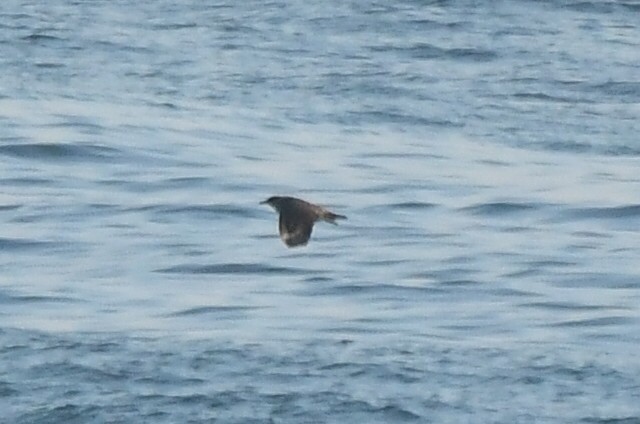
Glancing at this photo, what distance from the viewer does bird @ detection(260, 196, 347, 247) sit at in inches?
435

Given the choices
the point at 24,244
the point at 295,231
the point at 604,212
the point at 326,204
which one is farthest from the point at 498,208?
the point at 295,231

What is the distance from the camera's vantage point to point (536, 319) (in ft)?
47.5

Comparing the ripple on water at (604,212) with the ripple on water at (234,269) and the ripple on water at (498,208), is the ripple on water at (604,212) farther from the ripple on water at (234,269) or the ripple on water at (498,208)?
the ripple on water at (234,269)

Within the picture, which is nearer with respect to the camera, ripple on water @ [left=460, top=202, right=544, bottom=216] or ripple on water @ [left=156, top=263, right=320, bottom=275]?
ripple on water @ [left=156, top=263, right=320, bottom=275]

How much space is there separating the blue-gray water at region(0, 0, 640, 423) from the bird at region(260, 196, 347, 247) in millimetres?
1153

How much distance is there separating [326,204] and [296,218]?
6182 mm

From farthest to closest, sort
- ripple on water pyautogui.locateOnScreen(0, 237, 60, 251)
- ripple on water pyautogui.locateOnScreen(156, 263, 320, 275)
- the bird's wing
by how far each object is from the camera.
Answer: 1. ripple on water pyautogui.locateOnScreen(0, 237, 60, 251)
2. ripple on water pyautogui.locateOnScreen(156, 263, 320, 275)
3. the bird's wing

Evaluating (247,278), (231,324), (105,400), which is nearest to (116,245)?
(247,278)

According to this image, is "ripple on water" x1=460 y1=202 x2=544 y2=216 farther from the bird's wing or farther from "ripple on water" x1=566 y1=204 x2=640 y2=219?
the bird's wing

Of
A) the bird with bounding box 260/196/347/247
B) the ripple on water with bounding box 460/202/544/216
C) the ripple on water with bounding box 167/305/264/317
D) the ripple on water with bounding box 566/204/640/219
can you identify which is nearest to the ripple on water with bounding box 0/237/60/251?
the ripple on water with bounding box 167/305/264/317

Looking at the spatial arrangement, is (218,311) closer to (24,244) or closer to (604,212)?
(24,244)

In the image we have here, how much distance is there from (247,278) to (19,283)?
1.40 m

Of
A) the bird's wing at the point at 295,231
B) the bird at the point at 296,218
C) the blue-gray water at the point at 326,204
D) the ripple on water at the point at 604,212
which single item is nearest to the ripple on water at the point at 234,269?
the blue-gray water at the point at 326,204

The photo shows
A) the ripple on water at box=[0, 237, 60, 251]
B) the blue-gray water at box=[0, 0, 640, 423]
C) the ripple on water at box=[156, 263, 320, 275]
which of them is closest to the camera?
the blue-gray water at box=[0, 0, 640, 423]
